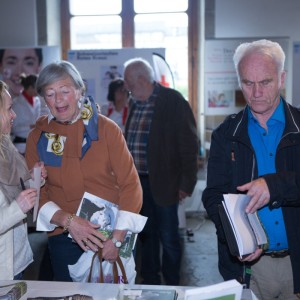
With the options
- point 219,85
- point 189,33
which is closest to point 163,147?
point 219,85

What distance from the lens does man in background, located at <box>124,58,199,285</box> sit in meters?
3.27

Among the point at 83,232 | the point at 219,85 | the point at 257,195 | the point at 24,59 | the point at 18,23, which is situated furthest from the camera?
the point at 18,23

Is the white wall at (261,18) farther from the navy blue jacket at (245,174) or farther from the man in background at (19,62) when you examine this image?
the navy blue jacket at (245,174)

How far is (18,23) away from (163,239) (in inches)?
151

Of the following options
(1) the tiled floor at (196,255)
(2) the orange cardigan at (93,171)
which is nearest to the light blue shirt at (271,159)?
(2) the orange cardigan at (93,171)

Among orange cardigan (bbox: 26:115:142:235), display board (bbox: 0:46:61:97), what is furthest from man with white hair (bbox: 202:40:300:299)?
display board (bbox: 0:46:61:97)

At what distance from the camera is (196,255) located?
4488 mm

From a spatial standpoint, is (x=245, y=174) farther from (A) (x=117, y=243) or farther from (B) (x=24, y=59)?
(B) (x=24, y=59)

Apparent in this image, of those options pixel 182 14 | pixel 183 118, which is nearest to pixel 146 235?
pixel 183 118

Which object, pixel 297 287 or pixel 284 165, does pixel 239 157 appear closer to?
pixel 284 165

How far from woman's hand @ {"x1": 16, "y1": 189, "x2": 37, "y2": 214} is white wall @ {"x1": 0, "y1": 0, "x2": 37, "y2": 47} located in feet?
14.7

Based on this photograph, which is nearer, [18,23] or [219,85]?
[219,85]

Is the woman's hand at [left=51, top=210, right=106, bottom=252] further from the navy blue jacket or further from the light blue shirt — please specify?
the light blue shirt

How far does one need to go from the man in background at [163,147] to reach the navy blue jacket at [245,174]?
140 cm
